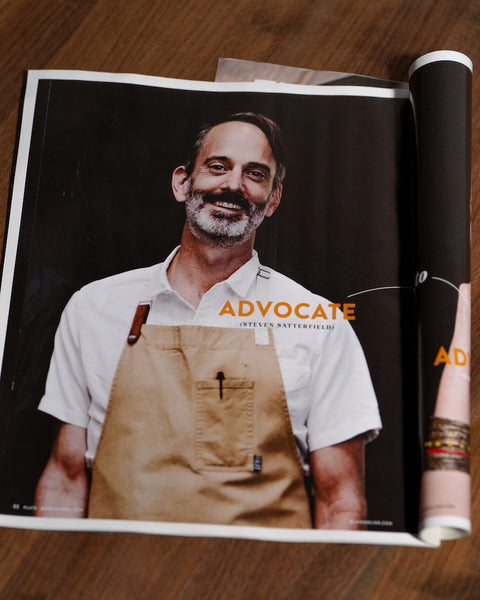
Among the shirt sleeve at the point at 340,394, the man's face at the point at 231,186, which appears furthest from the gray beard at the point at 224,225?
the shirt sleeve at the point at 340,394

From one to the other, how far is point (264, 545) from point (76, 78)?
46cm

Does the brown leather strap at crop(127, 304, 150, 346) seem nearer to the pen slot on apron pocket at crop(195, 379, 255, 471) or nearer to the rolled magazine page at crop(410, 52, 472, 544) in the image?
the pen slot on apron pocket at crop(195, 379, 255, 471)

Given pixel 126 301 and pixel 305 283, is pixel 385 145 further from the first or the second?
pixel 126 301

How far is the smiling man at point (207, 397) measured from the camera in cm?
45

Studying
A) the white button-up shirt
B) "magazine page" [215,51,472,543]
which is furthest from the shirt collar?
"magazine page" [215,51,472,543]

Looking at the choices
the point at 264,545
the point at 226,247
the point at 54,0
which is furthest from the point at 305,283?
the point at 54,0

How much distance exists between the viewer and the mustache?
1.72 feet

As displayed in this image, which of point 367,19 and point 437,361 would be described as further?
point 367,19

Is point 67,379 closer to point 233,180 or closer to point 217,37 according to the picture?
point 233,180

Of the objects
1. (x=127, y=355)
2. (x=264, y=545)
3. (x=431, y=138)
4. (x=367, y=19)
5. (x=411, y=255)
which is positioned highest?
(x=367, y=19)

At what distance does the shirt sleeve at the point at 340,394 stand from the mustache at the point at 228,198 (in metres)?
0.14

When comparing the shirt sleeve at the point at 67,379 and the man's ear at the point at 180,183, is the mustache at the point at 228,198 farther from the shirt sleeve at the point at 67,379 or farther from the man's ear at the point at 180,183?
the shirt sleeve at the point at 67,379

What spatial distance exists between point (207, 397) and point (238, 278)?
0.11 meters

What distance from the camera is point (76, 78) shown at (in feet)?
1.83
